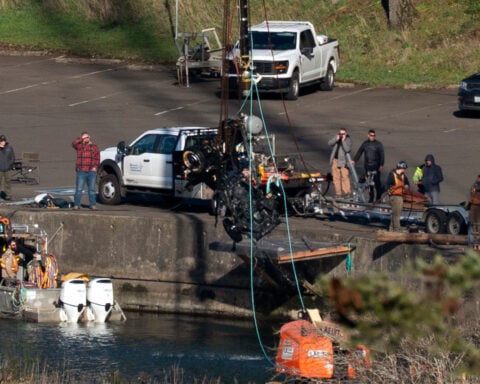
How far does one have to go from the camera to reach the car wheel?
38094 millimetres

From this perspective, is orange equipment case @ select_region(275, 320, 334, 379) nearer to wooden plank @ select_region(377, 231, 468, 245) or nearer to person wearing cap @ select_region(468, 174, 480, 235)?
wooden plank @ select_region(377, 231, 468, 245)

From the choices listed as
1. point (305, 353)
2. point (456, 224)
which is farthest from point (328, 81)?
point (305, 353)

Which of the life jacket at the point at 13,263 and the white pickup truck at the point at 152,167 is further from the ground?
the white pickup truck at the point at 152,167

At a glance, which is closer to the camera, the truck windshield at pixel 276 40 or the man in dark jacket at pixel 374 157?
the man in dark jacket at pixel 374 157

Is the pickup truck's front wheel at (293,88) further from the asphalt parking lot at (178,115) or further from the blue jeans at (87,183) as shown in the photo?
the blue jeans at (87,183)

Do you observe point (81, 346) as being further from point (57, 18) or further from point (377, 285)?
point (57, 18)

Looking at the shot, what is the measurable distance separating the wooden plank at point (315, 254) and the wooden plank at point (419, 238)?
0.97 m

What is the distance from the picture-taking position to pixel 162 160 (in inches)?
946

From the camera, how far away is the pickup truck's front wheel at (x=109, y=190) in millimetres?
25163

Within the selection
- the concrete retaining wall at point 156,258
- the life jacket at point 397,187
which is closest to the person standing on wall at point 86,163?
the concrete retaining wall at point 156,258

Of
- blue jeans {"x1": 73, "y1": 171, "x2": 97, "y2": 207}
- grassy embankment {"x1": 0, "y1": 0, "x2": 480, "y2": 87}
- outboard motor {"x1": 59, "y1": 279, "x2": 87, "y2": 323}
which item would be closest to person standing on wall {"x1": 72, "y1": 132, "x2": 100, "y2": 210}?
blue jeans {"x1": 73, "y1": 171, "x2": 97, "y2": 207}

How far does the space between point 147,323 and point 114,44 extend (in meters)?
22.7

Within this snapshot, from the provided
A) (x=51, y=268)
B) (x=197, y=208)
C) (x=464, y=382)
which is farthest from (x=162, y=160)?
(x=464, y=382)

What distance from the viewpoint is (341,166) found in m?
23.7
